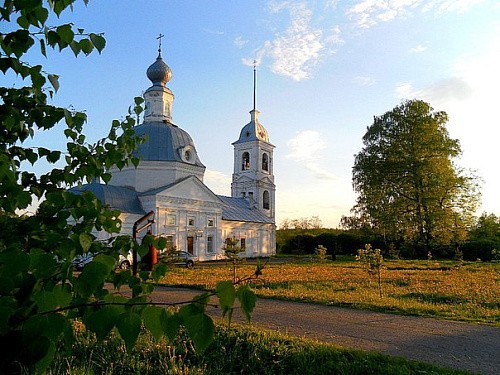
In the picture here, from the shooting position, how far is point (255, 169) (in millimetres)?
42688

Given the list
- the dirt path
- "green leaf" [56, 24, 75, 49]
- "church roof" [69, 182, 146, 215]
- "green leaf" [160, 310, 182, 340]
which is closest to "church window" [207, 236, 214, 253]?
"church roof" [69, 182, 146, 215]

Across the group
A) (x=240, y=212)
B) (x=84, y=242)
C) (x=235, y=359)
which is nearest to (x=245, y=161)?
(x=240, y=212)

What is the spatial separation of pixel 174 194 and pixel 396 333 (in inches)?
1017

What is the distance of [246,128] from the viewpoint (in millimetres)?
43625

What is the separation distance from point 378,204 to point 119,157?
2957cm

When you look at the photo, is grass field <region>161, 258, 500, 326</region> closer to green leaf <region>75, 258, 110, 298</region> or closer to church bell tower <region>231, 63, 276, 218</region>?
green leaf <region>75, 258, 110, 298</region>

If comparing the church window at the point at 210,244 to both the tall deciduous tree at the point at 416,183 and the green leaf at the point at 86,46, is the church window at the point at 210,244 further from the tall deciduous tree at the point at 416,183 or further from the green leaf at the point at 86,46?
the green leaf at the point at 86,46

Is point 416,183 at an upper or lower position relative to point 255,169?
lower

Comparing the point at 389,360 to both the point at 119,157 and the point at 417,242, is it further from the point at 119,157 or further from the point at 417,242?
the point at 417,242

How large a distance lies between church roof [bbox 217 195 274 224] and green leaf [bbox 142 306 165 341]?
3577cm

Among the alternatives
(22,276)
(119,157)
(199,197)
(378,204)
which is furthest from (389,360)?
(199,197)

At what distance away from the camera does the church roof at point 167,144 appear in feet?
108

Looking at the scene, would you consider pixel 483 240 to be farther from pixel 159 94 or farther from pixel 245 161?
pixel 159 94

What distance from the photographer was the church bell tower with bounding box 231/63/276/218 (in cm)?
4259
